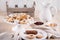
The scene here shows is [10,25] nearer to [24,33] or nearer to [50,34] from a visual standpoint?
[24,33]

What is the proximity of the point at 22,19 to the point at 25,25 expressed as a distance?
0.18 meters

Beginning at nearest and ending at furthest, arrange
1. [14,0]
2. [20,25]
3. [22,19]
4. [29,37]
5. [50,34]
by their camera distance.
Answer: [29,37] → [50,34] → [20,25] → [22,19] → [14,0]

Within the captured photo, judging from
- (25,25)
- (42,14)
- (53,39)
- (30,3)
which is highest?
(30,3)

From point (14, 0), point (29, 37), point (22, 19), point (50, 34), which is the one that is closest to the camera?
point (29, 37)

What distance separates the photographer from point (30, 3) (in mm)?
2596

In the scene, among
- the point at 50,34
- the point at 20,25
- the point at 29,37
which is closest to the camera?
the point at 29,37

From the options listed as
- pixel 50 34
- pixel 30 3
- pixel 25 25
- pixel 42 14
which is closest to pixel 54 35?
pixel 50 34

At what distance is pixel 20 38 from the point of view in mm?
1069

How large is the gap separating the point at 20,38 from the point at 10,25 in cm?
39

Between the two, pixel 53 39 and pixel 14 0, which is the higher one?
pixel 14 0

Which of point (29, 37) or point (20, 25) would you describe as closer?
point (29, 37)

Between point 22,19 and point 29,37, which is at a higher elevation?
point 22,19

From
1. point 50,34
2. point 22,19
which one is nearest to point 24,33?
point 50,34

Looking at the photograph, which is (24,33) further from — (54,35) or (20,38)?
(54,35)
